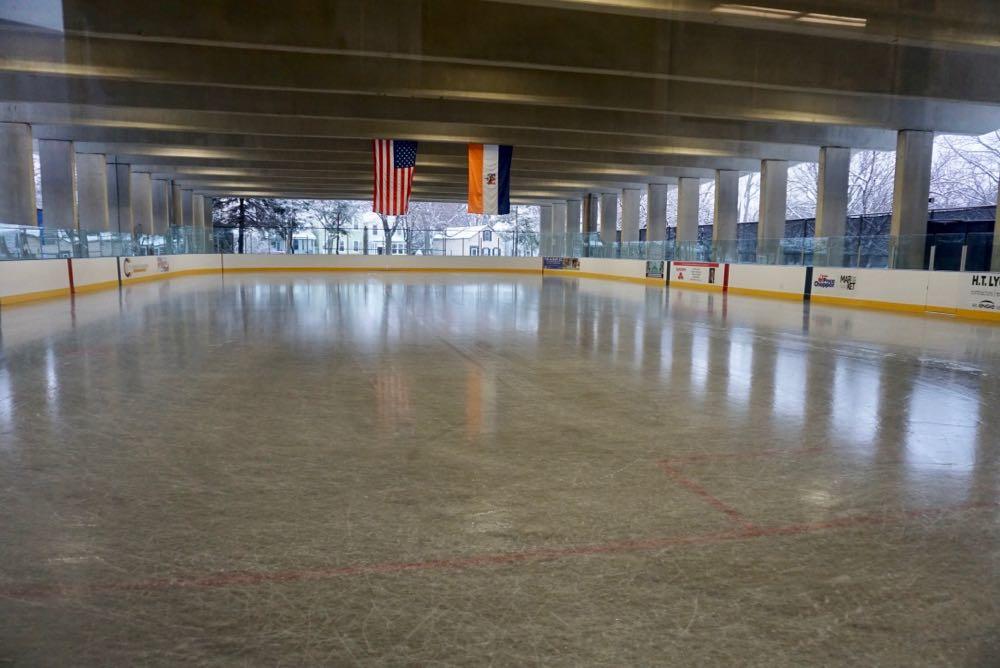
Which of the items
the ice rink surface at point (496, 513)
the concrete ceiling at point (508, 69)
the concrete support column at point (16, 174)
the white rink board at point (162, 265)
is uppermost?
the concrete ceiling at point (508, 69)

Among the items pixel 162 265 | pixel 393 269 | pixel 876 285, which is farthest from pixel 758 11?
pixel 393 269

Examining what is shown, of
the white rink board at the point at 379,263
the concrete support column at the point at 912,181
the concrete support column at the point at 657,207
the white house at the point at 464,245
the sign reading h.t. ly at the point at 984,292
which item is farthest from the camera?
the white house at the point at 464,245

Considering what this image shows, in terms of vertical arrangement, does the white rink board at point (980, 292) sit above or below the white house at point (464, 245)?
below

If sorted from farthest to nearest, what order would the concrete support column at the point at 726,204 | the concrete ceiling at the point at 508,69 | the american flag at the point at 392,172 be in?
1. the concrete support column at the point at 726,204
2. the american flag at the point at 392,172
3. the concrete ceiling at the point at 508,69

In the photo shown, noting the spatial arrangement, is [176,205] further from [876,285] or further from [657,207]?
[876,285]

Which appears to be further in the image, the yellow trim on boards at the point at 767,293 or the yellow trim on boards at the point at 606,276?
the yellow trim on boards at the point at 606,276

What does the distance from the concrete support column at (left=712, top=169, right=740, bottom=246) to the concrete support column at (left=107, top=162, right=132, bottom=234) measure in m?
29.5

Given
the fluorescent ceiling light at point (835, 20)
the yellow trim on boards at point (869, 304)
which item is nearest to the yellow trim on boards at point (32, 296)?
the fluorescent ceiling light at point (835, 20)

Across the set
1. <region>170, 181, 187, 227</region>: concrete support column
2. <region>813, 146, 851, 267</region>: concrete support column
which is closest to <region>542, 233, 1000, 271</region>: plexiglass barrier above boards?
<region>813, 146, 851, 267</region>: concrete support column

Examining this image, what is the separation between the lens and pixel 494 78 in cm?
1794

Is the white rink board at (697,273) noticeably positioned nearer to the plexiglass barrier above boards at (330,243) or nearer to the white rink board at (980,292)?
the white rink board at (980,292)

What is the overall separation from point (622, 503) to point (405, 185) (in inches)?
870

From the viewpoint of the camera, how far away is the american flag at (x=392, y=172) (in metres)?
24.7

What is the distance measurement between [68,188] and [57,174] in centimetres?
61
